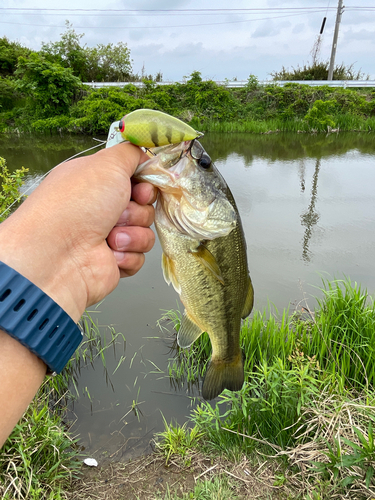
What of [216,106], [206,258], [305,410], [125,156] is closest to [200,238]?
[206,258]

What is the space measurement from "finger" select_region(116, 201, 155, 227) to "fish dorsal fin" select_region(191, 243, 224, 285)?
33 centimetres

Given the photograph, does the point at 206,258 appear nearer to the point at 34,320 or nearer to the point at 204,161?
the point at 204,161

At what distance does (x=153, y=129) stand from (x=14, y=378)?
103 cm

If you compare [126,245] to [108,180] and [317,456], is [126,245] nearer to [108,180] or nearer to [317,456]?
[108,180]

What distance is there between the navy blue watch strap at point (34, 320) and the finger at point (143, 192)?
733 millimetres

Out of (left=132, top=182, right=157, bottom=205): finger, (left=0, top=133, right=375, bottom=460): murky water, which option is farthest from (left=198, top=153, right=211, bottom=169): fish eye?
(left=0, top=133, right=375, bottom=460): murky water

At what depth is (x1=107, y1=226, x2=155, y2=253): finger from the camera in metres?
1.70

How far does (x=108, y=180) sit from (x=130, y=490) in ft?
7.01

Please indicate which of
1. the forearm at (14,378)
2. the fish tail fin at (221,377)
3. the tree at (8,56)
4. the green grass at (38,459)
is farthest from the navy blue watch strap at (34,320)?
the tree at (8,56)

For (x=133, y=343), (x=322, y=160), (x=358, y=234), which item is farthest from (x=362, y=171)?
(x=133, y=343)

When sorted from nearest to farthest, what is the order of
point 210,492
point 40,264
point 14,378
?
point 14,378 < point 40,264 < point 210,492

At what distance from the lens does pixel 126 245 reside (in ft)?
5.72

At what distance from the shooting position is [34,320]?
103cm

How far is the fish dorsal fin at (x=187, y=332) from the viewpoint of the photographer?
1.90 m
